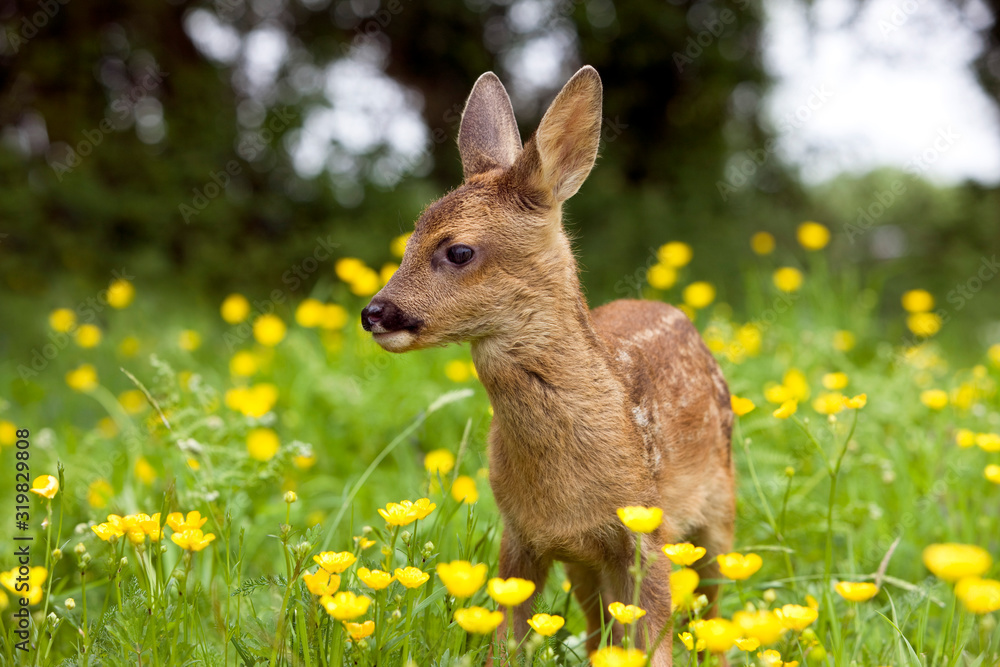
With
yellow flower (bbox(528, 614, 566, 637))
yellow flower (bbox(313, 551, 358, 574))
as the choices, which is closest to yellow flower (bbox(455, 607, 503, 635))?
yellow flower (bbox(528, 614, 566, 637))

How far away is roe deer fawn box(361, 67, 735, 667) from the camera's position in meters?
2.27

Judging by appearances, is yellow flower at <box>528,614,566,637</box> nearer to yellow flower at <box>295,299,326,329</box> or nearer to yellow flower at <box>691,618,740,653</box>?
yellow flower at <box>691,618,740,653</box>

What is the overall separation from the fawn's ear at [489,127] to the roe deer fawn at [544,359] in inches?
8.4

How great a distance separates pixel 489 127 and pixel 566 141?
400 millimetres

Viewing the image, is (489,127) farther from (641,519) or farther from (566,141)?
(641,519)

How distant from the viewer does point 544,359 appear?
7.60 feet

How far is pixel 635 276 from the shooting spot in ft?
24.1

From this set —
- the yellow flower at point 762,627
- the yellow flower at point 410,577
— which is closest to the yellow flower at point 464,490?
the yellow flower at point 410,577

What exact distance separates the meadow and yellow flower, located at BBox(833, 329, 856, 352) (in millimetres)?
34

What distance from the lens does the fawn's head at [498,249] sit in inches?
89.3

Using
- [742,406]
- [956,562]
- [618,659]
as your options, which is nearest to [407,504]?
[618,659]

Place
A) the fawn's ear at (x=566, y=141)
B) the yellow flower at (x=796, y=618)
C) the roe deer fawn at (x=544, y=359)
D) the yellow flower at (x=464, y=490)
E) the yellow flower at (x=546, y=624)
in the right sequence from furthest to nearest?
the yellow flower at (x=464, y=490) < the fawn's ear at (x=566, y=141) < the roe deer fawn at (x=544, y=359) < the yellow flower at (x=546, y=624) < the yellow flower at (x=796, y=618)

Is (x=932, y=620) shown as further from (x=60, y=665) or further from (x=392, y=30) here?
(x=392, y=30)

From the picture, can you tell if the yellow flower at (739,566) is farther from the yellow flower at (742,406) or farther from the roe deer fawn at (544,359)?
the yellow flower at (742,406)
